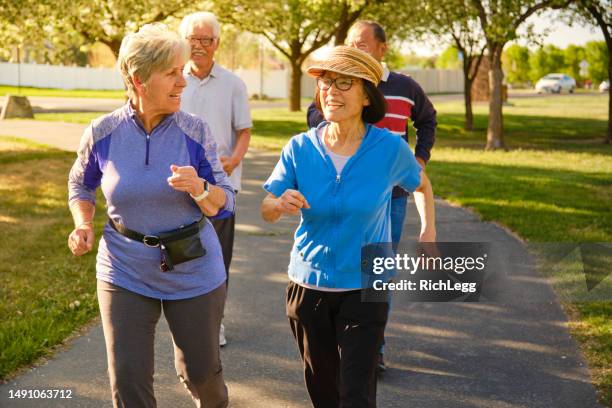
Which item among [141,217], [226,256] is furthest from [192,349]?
[226,256]

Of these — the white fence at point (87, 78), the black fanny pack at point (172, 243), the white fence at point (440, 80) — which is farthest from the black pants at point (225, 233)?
the white fence at point (440, 80)

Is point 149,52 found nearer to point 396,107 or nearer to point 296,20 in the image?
point 396,107

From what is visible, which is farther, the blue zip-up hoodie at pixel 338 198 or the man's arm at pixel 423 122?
the man's arm at pixel 423 122

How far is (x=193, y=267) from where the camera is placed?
347cm

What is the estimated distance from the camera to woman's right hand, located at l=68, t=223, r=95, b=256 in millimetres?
3447

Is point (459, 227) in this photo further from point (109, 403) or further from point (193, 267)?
point (193, 267)

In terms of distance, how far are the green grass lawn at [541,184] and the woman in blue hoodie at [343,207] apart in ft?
6.26

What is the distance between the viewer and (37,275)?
25.1 feet

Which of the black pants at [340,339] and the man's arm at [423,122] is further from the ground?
the man's arm at [423,122]

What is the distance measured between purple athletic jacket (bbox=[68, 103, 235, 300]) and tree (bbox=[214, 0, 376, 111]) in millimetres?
20183

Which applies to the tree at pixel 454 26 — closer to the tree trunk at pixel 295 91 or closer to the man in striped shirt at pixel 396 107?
the tree trunk at pixel 295 91

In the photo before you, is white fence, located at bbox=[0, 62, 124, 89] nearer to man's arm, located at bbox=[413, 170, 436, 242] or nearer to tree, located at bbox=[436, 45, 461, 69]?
tree, located at bbox=[436, 45, 461, 69]

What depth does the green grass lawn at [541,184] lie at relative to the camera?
6.43m

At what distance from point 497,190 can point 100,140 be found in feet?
33.8
